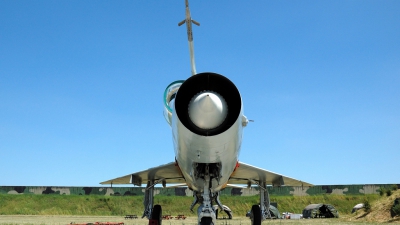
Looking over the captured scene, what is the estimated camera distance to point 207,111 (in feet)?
21.1

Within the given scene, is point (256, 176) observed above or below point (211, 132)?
below

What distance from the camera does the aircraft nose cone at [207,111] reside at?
6379mm

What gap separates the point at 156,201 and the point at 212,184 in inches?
1425

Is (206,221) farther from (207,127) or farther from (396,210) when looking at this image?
(396,210)

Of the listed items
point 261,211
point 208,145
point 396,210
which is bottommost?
point 396,210

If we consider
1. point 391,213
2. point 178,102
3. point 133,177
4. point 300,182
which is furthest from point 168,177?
point 391,213

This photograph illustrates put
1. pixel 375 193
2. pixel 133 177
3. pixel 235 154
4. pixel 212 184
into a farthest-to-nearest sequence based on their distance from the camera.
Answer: pixel 375 193, pixel 133 177, pixel 212 184, pixel 235 154

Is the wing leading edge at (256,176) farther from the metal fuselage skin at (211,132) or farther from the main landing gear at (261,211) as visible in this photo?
the metal fuselage skin at (211,132)

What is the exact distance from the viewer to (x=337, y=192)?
44.4 metres

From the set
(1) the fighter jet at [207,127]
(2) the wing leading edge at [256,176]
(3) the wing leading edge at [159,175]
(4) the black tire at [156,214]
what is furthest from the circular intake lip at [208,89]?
(4) the black tire at [156,214]

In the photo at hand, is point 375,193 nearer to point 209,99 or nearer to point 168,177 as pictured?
point 168,177

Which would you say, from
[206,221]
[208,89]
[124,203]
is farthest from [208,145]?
[124,203]

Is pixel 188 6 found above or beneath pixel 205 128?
above

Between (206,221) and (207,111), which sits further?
(206,221)
